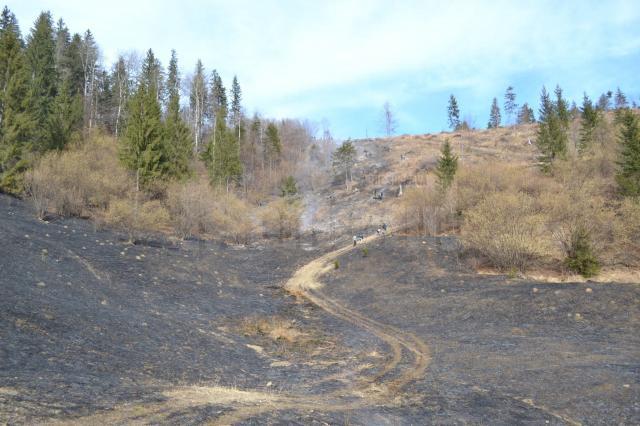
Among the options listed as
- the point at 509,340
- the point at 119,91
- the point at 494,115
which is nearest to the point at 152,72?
the point at 119,91

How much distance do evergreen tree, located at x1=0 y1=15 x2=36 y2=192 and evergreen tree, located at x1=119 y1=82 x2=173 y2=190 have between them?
299 inches

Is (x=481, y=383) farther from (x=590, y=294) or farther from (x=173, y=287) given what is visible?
(x=173, y=287)

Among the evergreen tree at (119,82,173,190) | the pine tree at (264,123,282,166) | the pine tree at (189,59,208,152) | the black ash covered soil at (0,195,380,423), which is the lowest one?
the black ash covered soil at (0,195,380,423)

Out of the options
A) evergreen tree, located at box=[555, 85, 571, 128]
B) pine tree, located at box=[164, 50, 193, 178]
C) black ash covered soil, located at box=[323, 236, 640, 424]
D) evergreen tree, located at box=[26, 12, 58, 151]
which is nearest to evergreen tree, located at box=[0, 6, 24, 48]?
evergreen tree, located at box=[26, 12, 58, 151]

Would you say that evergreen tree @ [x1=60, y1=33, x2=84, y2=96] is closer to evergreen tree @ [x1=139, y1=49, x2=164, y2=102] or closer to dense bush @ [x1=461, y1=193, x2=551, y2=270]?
evergreen tree @ [x1=139, y1=49, x2=164, y2=102]

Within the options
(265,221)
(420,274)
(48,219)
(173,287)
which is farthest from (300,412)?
(265,221)

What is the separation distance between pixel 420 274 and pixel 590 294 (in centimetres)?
973

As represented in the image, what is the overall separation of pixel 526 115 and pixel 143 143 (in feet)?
376

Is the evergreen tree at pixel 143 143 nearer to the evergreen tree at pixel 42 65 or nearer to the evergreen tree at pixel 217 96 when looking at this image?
the evergreen tree at pixel 42 65

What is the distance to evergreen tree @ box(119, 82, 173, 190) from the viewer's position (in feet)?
120

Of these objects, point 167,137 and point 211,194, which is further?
point 167,137

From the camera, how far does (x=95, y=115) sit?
5591cm

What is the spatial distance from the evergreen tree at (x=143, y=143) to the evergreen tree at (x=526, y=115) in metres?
110

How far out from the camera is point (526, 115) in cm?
11762
